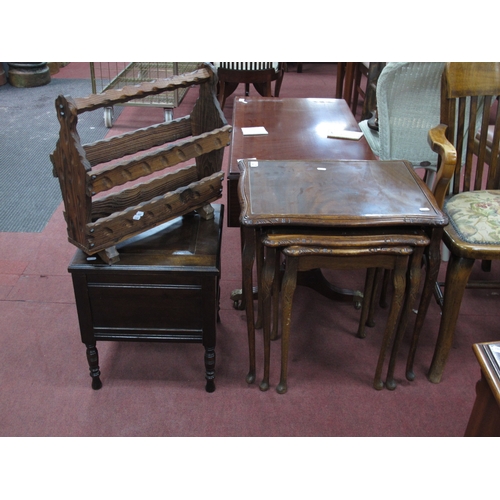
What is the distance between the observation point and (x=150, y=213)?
1687mm

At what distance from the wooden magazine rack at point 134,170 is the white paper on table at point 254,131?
17.3 inches

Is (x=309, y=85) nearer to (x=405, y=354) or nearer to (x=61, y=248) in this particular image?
(x=61, y=248)

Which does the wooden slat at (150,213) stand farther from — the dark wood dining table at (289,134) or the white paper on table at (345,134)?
the white paper on table at (345,134)

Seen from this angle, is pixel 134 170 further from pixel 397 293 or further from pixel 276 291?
pixel 397 293

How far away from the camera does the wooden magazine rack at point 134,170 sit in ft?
4.81

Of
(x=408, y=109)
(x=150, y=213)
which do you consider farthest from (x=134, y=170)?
(x=408, y=109)

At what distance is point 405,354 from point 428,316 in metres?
0.28

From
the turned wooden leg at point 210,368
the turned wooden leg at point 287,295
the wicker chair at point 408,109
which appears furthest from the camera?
the wicker chair at point 408,109

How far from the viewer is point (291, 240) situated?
1507 millimetres

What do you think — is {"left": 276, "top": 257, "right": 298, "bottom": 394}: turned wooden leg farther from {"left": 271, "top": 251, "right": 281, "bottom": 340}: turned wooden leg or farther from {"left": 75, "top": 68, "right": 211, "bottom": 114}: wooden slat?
→ {"left": 75, "top": 68, "right": 211, "bottom": 114}: wooden slat

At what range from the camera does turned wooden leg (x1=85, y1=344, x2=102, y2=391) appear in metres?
1.80

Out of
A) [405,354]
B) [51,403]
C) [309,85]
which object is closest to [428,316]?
[405,354]

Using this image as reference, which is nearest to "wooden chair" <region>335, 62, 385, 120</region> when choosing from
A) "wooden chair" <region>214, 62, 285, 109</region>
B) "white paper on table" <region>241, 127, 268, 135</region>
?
"wooden chair" <region>214, 62, 285, 109</region>

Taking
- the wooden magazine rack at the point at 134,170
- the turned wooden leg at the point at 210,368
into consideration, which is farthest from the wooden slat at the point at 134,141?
the turned wooden leg at the point at 210,368
